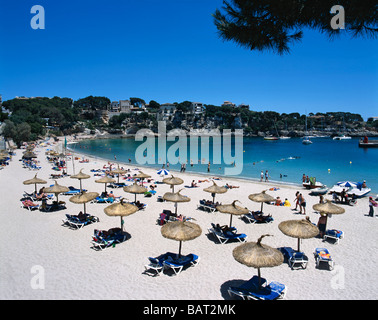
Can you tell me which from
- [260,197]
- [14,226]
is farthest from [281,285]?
[14,226]

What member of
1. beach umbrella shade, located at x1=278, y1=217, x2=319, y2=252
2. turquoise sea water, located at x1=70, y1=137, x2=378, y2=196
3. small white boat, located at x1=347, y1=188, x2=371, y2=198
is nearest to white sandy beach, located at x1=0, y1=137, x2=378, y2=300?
beach umbrella shade, located at x1=278, y1=217, x2=319, y2=252

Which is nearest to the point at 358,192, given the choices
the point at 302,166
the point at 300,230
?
the point at 300,230

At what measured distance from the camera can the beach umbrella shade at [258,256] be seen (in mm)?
5645

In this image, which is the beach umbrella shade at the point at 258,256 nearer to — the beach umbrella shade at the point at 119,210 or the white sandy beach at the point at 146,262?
the white sandy beach at the point at 146,262

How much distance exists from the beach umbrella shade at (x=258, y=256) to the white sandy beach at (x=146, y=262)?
46.6 inches

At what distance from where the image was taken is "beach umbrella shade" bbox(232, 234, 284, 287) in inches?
222

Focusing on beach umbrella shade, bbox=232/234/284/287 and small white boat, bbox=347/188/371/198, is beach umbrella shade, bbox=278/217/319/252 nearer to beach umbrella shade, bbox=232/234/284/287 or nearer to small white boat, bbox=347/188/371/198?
beach umbrella shade, bbox=232/234/284/287

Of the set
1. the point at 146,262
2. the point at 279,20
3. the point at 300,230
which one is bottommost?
the point at 146,262

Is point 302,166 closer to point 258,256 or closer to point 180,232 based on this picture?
point 180,232

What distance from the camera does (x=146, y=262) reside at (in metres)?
7.71

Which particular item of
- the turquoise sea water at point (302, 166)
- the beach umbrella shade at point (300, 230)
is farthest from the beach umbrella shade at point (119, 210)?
the turquoise sea water at point (302, 166)

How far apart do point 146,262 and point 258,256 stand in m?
3.71

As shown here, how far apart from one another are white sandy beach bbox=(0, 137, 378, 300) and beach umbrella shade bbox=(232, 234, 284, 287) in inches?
46.6

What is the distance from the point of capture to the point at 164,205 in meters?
14.1
